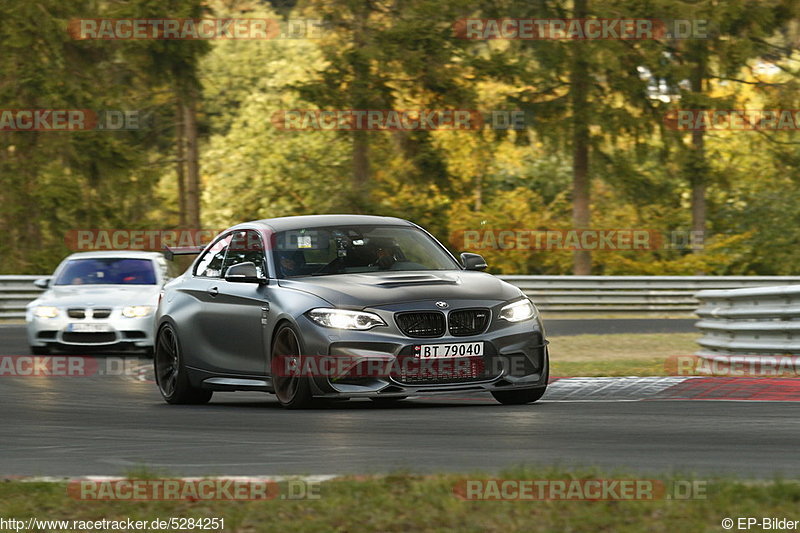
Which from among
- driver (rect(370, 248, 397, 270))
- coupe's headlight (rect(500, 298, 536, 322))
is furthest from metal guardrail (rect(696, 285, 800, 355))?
driver (rect(370, 248, 397, 270))

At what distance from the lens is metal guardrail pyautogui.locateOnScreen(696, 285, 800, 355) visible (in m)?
15.9

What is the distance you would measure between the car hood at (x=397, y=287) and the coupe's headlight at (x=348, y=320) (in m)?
0.06

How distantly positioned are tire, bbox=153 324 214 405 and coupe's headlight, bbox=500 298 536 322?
3153mm

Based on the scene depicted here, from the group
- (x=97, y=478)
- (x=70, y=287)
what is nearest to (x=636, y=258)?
(x=70, y=287)

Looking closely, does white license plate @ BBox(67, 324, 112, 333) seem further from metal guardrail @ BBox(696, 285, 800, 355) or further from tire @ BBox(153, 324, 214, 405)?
metal guardrail @ BBox(696, 285, 800, 355)

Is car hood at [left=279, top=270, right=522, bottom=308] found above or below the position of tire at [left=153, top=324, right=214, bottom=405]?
above

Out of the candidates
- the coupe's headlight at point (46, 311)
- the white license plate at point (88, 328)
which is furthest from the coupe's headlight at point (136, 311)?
the coupe's headlight at point (46, 311)

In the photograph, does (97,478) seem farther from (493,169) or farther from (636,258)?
Result: (493,169)

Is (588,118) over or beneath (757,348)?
over

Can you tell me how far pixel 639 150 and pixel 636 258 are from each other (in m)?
5.20

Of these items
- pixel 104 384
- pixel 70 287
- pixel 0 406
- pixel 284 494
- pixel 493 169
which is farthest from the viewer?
pixel 493 169

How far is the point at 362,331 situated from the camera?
37.9 ft

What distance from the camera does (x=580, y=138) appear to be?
39938mm

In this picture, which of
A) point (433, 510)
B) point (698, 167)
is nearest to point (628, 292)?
point (698, 167)
